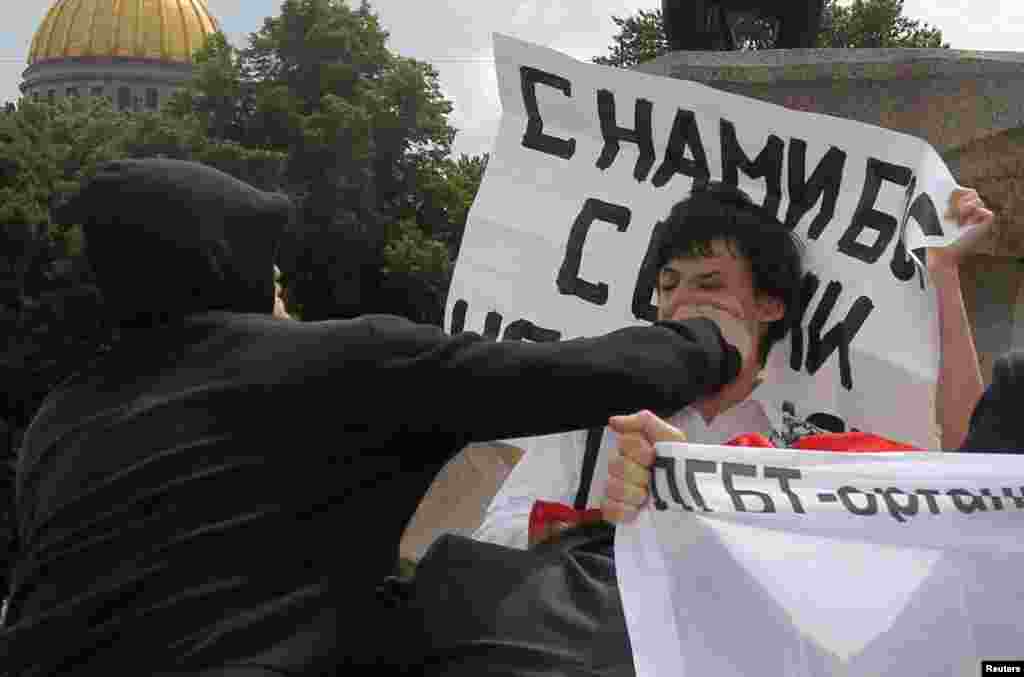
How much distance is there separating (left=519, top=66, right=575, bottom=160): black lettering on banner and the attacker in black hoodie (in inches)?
51.7

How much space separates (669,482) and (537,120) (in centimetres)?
136

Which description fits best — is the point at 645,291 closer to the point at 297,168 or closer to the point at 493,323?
the point at 493,323

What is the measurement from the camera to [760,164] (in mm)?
3426

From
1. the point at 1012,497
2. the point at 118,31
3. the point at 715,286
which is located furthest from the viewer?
the point at 118,31

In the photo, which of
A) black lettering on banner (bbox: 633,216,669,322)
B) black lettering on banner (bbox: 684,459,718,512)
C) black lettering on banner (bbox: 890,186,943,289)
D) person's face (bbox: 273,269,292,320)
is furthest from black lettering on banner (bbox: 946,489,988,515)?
black lettering on banner (bbox: 633,216,669,322)

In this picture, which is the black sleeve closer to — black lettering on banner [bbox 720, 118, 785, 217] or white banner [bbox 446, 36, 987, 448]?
white banner [bbox 446, 36, 987, 448]

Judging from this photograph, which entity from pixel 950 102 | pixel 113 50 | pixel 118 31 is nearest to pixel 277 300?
pixel 950 102

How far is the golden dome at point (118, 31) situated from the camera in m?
69.6


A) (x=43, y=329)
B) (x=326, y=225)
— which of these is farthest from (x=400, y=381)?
(x=326, y=225)

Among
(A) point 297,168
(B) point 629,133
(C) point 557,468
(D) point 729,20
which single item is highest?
(D) point 729,20

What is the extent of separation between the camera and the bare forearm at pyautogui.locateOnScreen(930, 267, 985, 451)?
3.04 meters

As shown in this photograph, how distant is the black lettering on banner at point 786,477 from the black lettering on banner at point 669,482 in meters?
0.13

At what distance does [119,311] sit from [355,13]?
2526 centimetres

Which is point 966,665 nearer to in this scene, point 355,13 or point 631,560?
point 631,560
